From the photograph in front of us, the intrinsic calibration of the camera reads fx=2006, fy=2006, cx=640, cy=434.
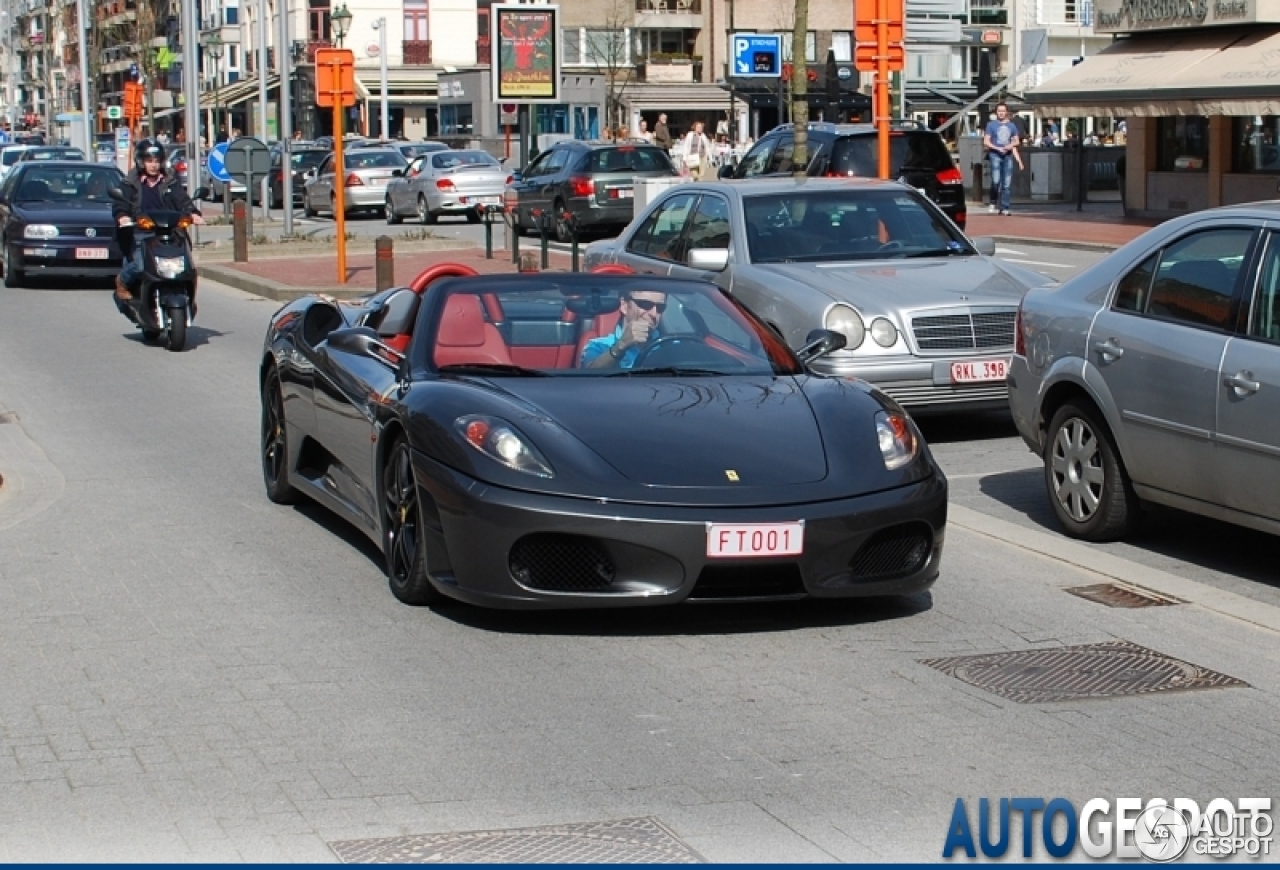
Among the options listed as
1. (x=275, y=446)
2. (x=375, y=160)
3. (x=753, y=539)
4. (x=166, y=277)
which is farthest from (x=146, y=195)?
(x=375, y=160)

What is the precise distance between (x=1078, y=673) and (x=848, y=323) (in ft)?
17.8

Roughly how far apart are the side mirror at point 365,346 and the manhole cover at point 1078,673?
2.67 metres

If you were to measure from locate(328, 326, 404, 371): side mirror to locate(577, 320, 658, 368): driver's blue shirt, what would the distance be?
0.77 meters

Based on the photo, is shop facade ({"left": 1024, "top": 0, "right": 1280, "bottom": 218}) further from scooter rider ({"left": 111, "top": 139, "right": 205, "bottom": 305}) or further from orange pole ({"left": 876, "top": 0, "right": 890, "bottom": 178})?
scooter rider ({"left": 111, "top": 139, "right": 205, "bottom": 305})

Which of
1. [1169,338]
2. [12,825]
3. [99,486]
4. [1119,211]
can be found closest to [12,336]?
[99,486]

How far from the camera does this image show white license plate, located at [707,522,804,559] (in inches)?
275

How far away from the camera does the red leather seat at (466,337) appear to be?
8242 mm

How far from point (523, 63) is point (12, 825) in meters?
34.3

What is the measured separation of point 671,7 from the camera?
88.2 m

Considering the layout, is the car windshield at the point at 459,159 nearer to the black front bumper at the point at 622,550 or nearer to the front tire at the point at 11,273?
the front tire at the point at 11,273

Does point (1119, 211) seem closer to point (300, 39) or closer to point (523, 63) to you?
point (523, 63)

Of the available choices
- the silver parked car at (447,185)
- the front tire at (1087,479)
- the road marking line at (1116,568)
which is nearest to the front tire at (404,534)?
the road marking line at (1116,568)

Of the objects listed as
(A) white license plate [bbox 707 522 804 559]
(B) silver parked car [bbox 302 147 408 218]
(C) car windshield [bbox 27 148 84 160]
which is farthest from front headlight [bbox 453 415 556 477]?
(B) silver parked car [bbox 302 147 408 218]

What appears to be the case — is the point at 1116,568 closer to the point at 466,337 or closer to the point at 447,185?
the point at 466,337
